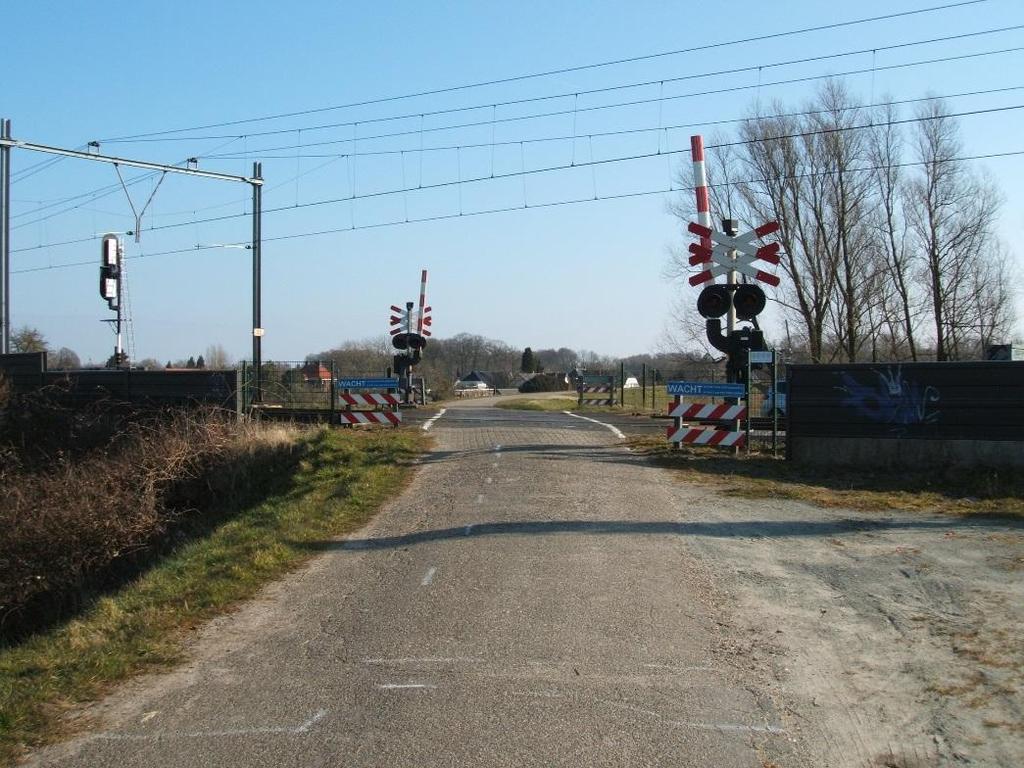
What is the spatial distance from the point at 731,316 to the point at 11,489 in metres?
12.8

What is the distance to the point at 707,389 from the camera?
55.7ft

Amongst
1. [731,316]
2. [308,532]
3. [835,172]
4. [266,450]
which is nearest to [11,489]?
[266,450]

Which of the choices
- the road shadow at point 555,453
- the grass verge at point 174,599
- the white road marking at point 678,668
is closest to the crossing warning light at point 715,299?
the road shadow at point 555,453

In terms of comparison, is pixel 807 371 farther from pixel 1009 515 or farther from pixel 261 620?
pixel 261 620

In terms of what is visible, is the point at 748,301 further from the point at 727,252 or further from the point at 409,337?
the point at 409,337

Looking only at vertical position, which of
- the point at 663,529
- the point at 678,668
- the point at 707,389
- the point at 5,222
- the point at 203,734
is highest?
the point at 5,222

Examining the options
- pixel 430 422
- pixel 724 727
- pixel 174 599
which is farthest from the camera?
pixel 430 422

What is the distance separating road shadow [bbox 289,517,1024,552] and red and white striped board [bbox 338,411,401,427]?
9.48 metres

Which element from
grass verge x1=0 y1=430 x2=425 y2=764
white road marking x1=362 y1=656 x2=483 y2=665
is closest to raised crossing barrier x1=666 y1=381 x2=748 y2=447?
grass verge x1=0 y1=430 x2=425 y2=764

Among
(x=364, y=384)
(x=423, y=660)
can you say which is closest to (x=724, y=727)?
(x=423, y=660)

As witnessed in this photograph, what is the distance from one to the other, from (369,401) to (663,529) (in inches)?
453

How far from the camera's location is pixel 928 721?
536 centimetres

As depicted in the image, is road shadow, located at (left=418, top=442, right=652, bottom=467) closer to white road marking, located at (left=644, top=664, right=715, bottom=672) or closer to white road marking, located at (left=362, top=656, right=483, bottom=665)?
white road marking, located at (left=362, top=656, right=483, bottom=665)

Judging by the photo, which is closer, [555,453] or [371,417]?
[555,453]
